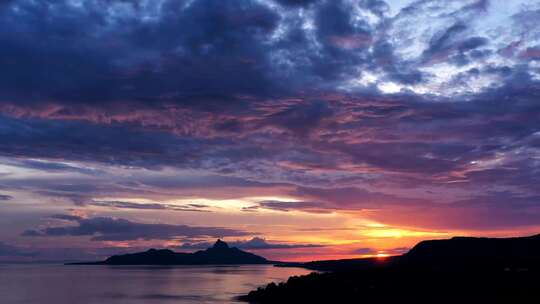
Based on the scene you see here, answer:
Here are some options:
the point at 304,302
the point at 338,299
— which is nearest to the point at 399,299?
the point at 338,299

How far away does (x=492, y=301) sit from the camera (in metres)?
77.2

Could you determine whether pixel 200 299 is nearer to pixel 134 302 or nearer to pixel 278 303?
pixel 134 302

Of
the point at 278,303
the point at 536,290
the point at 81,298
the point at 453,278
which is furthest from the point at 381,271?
the point at 81,298

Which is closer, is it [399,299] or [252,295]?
[399,299]

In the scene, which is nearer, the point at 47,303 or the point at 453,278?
the point at 453,278

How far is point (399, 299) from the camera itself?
286 ft

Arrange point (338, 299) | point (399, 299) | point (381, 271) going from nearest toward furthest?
point (399, 299), point (338, 299), point (381, 271)

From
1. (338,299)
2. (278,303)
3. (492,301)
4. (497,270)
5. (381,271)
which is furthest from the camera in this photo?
(381,271)

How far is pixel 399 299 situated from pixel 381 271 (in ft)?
134

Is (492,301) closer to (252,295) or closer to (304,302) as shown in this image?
(304,302)

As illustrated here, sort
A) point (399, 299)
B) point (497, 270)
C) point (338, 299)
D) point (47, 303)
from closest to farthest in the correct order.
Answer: point (399, 299) < point (338, 299) < point (497, 270) < point (47, 303)

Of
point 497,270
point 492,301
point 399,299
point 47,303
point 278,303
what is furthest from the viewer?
point 47,303

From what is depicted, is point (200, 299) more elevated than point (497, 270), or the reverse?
point (497, 270)

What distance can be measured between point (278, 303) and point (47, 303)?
53.2m
